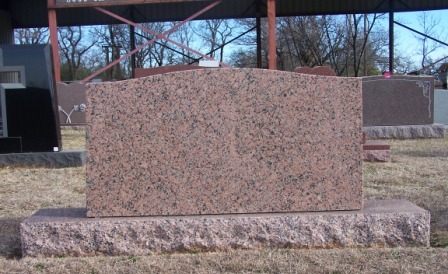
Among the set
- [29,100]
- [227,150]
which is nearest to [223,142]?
[227,150]

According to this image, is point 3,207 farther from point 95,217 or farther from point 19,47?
point 19,47

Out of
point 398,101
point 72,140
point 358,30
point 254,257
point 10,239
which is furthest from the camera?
point 358,30

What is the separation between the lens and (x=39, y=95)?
24.8 ft

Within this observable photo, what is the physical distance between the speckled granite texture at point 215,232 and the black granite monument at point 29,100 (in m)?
4.41

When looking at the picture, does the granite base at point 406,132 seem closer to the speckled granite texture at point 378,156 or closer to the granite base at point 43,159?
the speckled granite texture at point 378,156

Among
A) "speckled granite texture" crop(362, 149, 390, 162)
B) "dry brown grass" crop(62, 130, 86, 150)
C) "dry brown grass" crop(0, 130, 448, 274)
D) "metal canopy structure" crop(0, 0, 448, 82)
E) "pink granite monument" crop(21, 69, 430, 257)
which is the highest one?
"metal canopy structure" crop(0, 0, 448, 82)

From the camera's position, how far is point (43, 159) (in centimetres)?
Answer: 788

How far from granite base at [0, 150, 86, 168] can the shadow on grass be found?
3343 millimetres

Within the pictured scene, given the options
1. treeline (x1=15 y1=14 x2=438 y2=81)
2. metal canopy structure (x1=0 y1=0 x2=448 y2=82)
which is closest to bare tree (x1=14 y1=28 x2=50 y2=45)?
treeline (x1=15 y1=14 x2=438 y2=81)

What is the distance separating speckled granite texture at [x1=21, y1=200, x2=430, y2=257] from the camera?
3.46 m

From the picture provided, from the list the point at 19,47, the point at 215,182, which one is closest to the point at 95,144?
the point at 215,182

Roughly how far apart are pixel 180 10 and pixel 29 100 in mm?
19548

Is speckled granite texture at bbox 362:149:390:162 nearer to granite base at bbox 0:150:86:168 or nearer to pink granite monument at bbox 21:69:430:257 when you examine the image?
granite base at bbox 0:150:86:168

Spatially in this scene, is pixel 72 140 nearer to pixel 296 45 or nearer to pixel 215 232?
pixel 215 232
